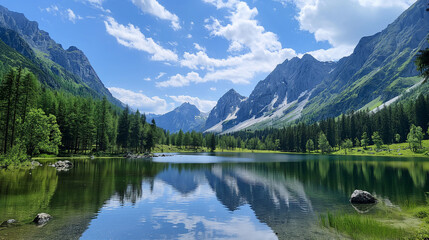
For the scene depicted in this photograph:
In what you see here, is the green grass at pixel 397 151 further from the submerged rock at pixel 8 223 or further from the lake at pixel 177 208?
the submerged rock at pixel 8 223

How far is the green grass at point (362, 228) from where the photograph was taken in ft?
56.8

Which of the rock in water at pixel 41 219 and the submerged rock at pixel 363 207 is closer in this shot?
the rock in water at pixel 41 219

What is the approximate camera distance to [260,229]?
19969 mm

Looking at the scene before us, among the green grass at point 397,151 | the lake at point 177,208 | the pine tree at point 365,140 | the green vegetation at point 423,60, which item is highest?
the green vegetation at point 423,60

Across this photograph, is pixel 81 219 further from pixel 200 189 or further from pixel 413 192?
pixel 413 192

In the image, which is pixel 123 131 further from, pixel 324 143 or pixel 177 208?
pixel 324 143

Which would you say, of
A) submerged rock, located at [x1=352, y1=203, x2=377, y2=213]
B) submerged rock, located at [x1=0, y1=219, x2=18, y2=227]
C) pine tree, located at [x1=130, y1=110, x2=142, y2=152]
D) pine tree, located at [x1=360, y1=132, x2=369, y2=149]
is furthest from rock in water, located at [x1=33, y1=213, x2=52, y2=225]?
pine tree, located at [x1=360, y1=132, x2=369, y2=149]

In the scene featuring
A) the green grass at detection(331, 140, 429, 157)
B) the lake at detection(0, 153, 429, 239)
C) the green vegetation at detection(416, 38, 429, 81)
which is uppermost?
the green vegetation at detection(416, 38, 429, 81)

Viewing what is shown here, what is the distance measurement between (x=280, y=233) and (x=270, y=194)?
17346 millimetres

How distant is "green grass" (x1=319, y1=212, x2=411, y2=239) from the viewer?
17.3 meters

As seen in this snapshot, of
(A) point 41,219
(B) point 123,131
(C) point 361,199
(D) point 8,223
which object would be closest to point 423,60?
(C) point 361,199

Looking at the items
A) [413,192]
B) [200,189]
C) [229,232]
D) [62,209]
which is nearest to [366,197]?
[413,192]

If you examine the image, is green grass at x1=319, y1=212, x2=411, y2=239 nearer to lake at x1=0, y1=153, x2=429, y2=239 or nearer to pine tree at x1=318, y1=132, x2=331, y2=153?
lake at x1=0, y1=153, x2=429, y2=239

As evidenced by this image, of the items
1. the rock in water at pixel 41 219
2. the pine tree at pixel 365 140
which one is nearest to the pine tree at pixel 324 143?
the pine tree at pixel 365 140
